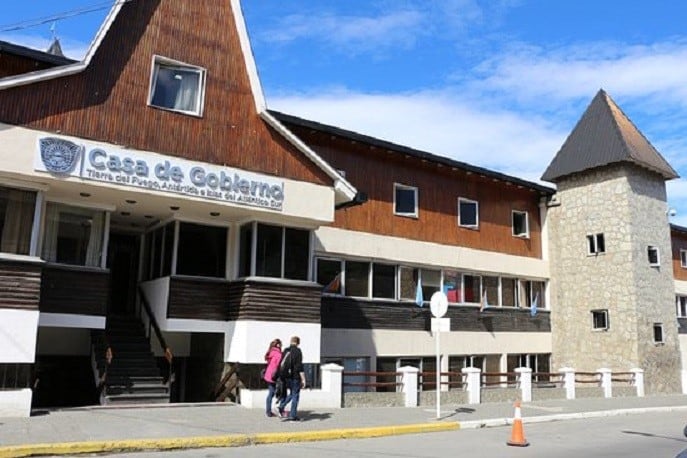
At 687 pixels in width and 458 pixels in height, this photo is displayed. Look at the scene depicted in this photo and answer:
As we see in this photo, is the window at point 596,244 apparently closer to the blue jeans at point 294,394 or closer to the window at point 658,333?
the window at point 658,333

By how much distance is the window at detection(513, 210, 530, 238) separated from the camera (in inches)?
1070

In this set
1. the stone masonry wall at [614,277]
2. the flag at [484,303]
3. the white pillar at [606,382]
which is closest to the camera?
the white pillar at [606,382]

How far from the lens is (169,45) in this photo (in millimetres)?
15523

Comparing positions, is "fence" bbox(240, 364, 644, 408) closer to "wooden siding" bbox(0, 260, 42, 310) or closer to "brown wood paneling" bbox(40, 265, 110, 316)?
"brown wood paneling" bbox(40, 265, 110, 316)

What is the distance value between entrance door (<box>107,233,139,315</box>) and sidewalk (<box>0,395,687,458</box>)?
16.6 feet

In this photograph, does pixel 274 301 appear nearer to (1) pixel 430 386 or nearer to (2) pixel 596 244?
(1) pixel 430 386

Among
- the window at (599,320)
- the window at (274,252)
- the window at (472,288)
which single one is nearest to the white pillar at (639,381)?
the window at (599,320)

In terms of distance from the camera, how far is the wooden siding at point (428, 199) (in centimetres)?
2144

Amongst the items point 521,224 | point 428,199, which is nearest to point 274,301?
point 428,199

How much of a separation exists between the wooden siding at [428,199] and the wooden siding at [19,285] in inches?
362

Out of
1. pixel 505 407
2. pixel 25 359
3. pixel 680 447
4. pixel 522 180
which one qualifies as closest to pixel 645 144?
pixel 522 180

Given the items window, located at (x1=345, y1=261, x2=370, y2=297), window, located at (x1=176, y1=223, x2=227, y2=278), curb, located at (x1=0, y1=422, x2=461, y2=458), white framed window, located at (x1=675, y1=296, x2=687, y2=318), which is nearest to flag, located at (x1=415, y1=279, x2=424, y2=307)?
window, located at (x1=345, y1=261, x2=370, y2=297)

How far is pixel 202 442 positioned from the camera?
10.9 metres

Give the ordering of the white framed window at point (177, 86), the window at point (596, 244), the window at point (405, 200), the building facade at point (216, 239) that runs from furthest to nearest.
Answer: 1. the window at point (596, 244)
2. the window at point (405, 200)
3. the white framed window at point (177, 86)
4. the building facade at point (216, 239)
